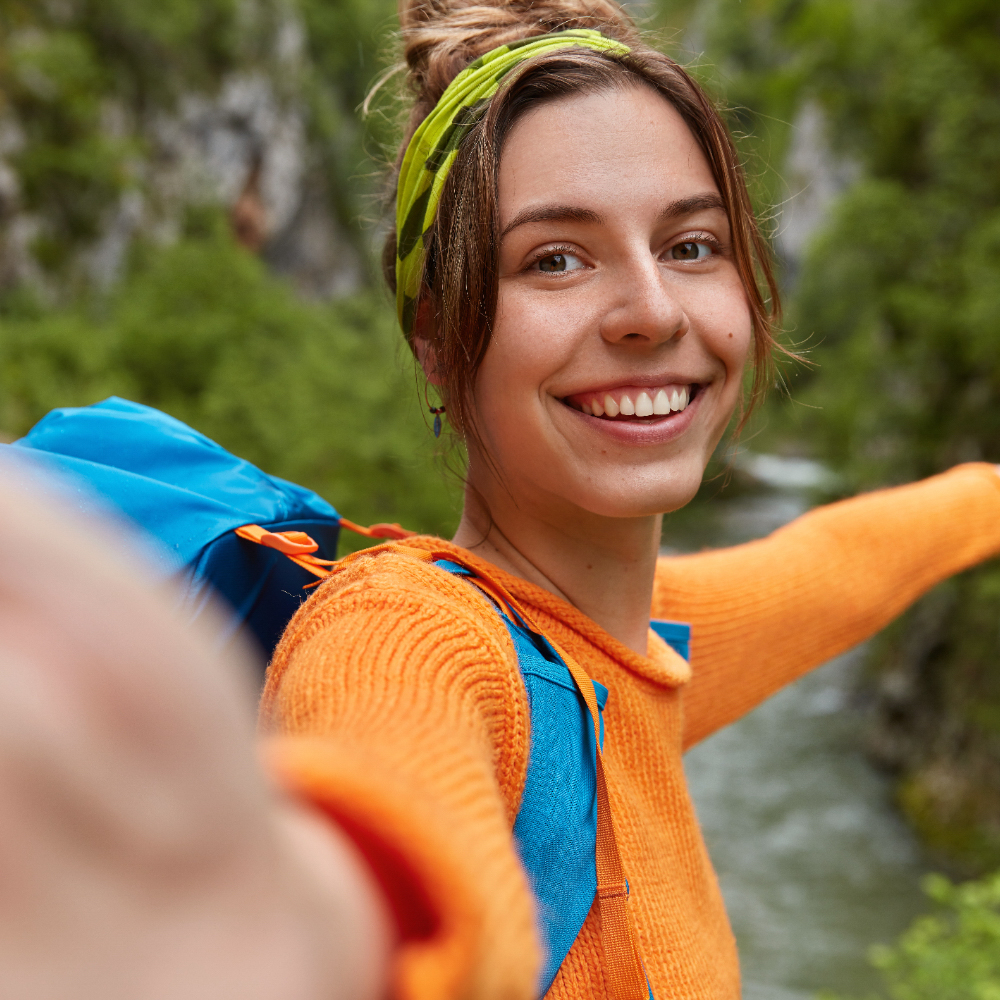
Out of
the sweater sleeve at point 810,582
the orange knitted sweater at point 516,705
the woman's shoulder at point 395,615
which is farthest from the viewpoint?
the sweater sleeve at point 810,582

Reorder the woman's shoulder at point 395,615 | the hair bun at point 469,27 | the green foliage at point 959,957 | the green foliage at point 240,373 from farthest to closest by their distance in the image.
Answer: the green foliage at point 240,373
the green foliage at point 959,957
the hair bun at point 469,27
the woman's shoulder at point 395,615

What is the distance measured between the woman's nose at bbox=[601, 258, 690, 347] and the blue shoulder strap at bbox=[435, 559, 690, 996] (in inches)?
13.8

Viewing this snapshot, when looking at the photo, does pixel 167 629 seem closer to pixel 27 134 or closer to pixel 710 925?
pixel 710 925

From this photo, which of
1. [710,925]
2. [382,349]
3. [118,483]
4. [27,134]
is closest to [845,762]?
[382,349]

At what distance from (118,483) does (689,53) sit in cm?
114

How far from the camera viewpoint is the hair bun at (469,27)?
1.18 meters

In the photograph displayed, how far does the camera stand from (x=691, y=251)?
42.8 inches

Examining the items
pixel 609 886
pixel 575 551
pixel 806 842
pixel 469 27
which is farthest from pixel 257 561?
pixel 806 842

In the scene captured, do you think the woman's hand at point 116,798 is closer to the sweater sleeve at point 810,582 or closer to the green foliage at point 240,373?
the sweater sleeve at point 810,582

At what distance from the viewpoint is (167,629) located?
1.04 ft

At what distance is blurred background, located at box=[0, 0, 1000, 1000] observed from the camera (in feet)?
22.7

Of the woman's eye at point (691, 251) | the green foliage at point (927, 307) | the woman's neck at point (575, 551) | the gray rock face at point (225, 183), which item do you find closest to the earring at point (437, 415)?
the woman's neck at point (575, 551)

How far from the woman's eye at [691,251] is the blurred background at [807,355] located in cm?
329

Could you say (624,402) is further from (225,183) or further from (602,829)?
(225,183)
